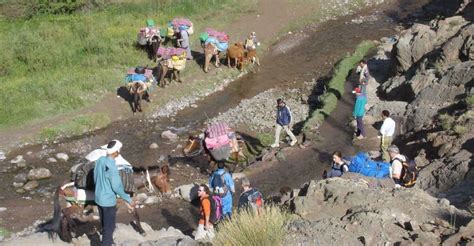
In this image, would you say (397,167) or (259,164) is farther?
(259,164)

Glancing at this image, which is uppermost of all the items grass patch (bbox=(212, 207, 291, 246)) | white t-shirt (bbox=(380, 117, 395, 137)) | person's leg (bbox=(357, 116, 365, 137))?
grass patch (bbox=(212, 207, 291, 246))

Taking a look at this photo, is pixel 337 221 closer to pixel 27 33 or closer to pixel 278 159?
pixel 278 159

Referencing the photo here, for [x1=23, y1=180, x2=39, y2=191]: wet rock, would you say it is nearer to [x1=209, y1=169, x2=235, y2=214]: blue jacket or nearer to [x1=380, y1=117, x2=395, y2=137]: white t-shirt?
[x1=209, y1=169, x2=235, y2=214]: blue jacket

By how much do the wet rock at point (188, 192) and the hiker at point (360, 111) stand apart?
18.1 ft

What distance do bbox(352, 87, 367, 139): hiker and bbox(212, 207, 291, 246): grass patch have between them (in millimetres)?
9810

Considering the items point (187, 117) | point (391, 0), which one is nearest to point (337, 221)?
point (187, 117)

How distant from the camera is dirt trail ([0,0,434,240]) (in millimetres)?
16141

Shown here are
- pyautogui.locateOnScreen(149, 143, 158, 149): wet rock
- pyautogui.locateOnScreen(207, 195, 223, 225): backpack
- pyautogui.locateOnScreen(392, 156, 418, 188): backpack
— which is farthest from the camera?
pyautogui.locateOnScreen(149, 143, 158, 149): wet rock

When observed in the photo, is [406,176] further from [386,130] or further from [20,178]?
[20,178]

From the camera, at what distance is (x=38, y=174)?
18641 mm

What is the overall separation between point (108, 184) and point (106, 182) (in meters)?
0.05

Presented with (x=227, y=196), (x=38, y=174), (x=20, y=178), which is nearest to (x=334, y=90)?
(x=38, y=174)

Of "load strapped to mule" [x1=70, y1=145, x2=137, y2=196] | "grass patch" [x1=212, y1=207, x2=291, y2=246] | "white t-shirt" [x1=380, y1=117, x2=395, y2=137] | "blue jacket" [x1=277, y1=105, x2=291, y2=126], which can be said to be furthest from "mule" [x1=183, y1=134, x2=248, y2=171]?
"grass patch" [x1=212, y1=207, x2=291, y2=246]

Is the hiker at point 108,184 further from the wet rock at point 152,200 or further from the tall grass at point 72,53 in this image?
the tall grass at point 72,53
